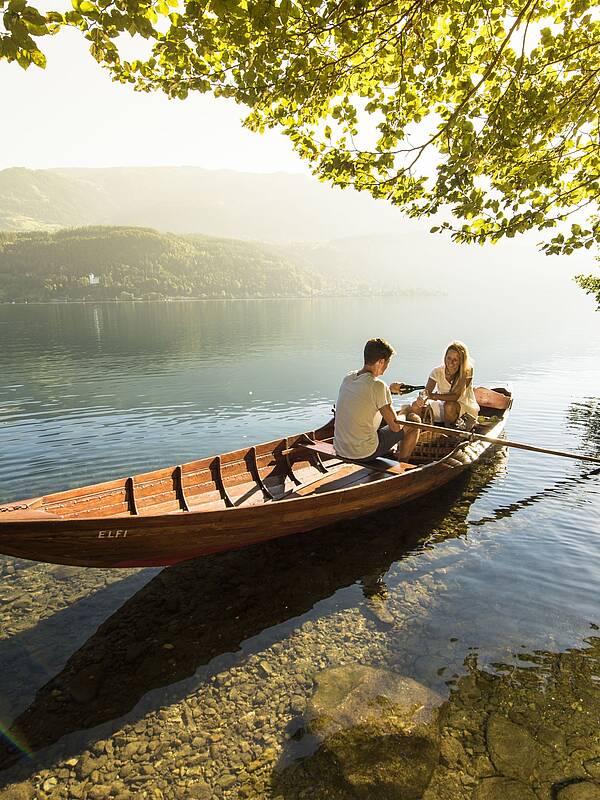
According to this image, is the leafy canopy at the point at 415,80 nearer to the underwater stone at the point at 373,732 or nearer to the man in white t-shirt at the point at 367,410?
the man in white t-shirt at the point at 367,410

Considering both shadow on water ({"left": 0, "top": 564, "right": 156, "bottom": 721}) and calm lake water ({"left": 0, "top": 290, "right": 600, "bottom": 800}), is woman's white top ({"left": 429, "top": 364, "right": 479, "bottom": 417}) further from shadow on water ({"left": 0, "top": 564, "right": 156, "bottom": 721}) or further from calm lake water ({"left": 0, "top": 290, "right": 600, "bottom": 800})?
shadow on water ({"left": 0, "top": 564, "right": 156, "bottom": 721})

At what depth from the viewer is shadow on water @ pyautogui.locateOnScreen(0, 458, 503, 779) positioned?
5711mm

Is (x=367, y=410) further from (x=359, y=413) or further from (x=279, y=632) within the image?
(x=279, y=632)

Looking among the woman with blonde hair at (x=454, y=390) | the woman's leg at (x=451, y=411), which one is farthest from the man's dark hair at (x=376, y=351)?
the woman's leg at (x=451, y=411)

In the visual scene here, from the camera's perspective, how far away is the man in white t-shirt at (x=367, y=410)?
29.4 feet

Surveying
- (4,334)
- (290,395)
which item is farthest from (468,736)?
(4,334)

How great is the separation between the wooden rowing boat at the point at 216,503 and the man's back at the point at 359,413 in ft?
2.42

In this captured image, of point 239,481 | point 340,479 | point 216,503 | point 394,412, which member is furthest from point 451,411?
point 216,503

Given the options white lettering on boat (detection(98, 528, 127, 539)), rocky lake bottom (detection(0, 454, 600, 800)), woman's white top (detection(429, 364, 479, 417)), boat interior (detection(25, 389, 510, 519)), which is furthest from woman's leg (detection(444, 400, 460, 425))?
white lettering on boat (detection(98, 528, 127, 539))

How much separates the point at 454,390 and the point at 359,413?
12.9ft

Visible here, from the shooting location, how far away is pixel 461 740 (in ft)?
17.3

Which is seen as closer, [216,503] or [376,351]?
[376,351]

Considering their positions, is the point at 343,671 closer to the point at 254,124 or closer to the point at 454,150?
the point at 454,150

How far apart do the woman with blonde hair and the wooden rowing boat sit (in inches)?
27.8
